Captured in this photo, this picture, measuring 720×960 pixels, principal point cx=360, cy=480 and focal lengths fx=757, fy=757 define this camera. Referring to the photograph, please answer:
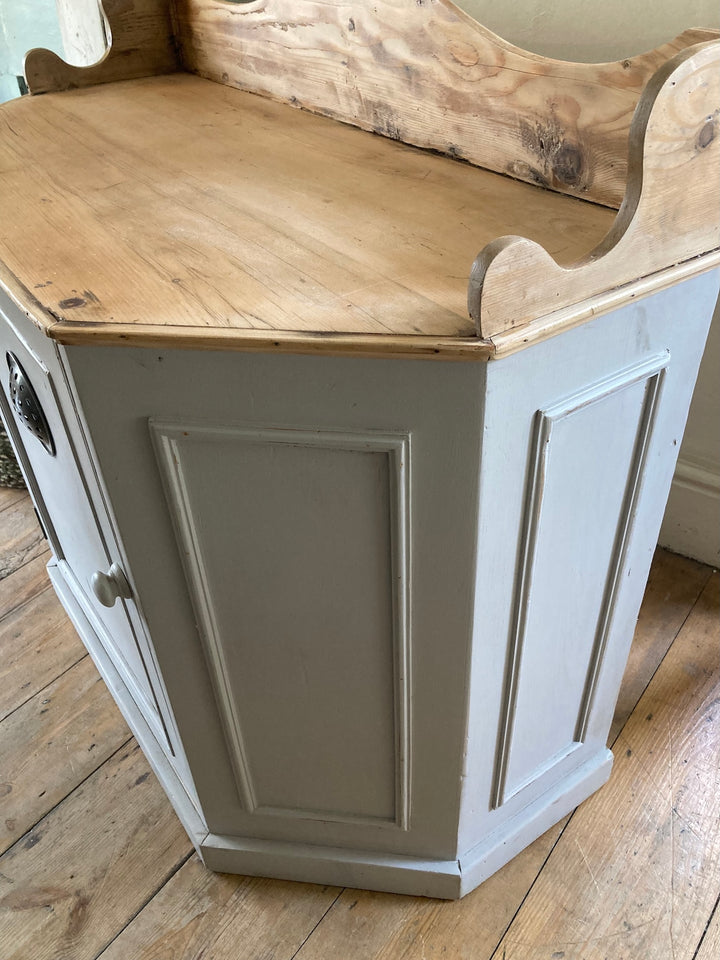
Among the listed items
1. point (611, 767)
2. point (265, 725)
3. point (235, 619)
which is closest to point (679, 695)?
point (611, 767)

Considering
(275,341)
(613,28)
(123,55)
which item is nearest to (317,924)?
(275,341)

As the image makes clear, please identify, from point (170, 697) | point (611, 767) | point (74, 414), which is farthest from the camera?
point (611, 767)

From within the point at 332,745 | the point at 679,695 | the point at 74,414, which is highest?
the point at 74,414

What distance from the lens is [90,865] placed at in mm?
1235

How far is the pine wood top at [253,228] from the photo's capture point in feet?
2.22

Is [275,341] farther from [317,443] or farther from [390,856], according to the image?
[390,856]

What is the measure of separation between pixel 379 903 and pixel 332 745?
345mm

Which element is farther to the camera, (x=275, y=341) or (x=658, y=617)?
(x=658, y=617)

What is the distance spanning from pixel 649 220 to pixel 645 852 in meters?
1.01

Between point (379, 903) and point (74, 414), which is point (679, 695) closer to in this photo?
point (379, 903)

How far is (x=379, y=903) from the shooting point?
1.17m

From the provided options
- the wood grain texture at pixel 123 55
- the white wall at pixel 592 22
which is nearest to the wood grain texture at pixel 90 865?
the wood grain texture at pixel 123 55

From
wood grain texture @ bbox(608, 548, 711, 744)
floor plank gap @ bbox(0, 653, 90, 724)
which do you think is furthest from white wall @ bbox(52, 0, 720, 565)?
floor plank gap @ bbox(0, 653, 90, 724)

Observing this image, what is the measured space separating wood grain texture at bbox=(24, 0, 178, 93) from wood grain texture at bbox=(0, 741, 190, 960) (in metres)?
1.27
